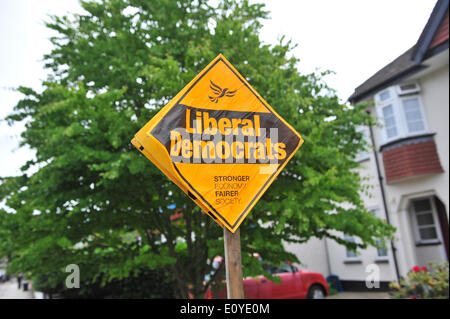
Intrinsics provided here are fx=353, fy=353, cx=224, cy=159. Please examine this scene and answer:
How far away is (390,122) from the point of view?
1294 cm

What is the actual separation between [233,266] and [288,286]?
28.4 ft

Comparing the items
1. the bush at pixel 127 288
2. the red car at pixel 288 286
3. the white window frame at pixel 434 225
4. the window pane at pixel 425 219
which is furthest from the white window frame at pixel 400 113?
the bush at pixel 127 288

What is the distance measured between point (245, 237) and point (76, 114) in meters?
3.60

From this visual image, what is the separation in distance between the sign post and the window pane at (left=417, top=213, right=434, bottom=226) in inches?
451

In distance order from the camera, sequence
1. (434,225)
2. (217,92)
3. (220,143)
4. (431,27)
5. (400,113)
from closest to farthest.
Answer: (220,143)
(217,92)
(431,27)
(434,225)
(400,113)

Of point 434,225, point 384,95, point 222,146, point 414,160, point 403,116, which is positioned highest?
point 384,95

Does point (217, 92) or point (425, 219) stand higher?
point (217, 92)

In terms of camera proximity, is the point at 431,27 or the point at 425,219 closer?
the point at 431,27

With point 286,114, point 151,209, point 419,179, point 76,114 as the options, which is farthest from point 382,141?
point 76,114

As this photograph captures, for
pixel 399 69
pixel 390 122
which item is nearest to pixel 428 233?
pixel 390 122

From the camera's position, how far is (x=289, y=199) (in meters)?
5.68

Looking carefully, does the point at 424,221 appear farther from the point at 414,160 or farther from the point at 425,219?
the point at 414,160

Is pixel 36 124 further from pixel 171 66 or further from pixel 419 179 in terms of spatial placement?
pixel 419 179

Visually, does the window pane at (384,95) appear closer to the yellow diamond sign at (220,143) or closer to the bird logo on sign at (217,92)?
the yellow diamond sign at (220,143)
